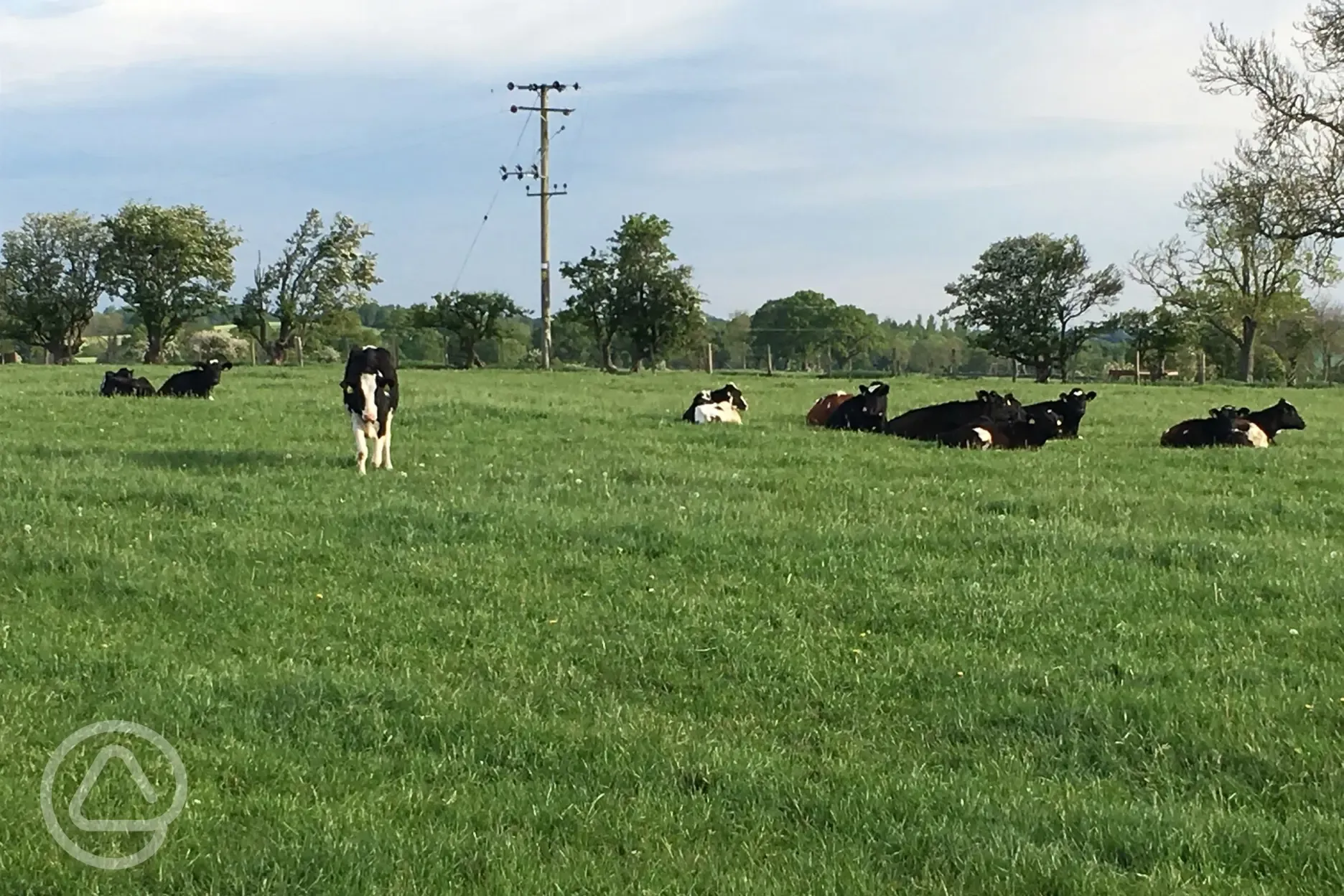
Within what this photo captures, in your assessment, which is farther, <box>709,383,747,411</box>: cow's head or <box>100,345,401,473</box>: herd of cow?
<box>709,383,747,411</box>: cow's head

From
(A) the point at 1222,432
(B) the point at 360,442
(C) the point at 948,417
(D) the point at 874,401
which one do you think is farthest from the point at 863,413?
(B) the point at 360,442

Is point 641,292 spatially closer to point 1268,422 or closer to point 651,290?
point 651,290

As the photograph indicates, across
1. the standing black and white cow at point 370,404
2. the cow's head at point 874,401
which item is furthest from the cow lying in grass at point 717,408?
the standing black and white cow at point 370,404

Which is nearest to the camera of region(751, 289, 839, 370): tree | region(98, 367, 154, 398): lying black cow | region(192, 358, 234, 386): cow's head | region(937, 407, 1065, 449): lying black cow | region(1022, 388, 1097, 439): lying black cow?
Result: region(937, 407, 1065, 449): lying black cow

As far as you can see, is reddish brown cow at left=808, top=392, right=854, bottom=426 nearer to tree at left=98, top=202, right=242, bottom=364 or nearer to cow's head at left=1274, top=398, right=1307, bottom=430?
cow's head at left=1274, top=398, right=1307, bottom=430

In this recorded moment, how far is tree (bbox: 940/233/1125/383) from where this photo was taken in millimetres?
72938

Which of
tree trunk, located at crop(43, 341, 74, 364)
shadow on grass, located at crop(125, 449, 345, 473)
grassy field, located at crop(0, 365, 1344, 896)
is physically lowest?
grassy field, located at crop(0, 365, 1344, 896)

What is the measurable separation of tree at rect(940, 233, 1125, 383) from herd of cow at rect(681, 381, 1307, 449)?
175 feet

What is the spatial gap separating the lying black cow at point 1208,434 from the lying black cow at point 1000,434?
6.58 ft

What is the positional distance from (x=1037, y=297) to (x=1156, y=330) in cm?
704

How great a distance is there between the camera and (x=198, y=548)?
29.9ft

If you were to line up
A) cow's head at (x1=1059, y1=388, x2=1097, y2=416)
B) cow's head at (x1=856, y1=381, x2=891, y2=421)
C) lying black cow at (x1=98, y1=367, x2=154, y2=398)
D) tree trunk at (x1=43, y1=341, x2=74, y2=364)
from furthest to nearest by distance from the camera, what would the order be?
tree trunk at (x1=43, y1=341, x2=74, y2=364), lying black cow at (x1=98, y1=367, x2=154, y2=398), cow's head at (x1=1059, y1=388, x2=1097, y2=416), cow's head at (x1=856, y1=381, x2=891, y2=421)

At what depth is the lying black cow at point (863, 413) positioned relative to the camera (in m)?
20.0

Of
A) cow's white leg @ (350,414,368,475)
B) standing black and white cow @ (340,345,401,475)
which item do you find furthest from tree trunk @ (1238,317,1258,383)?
cow's white leg @ (350,414,368,475)
